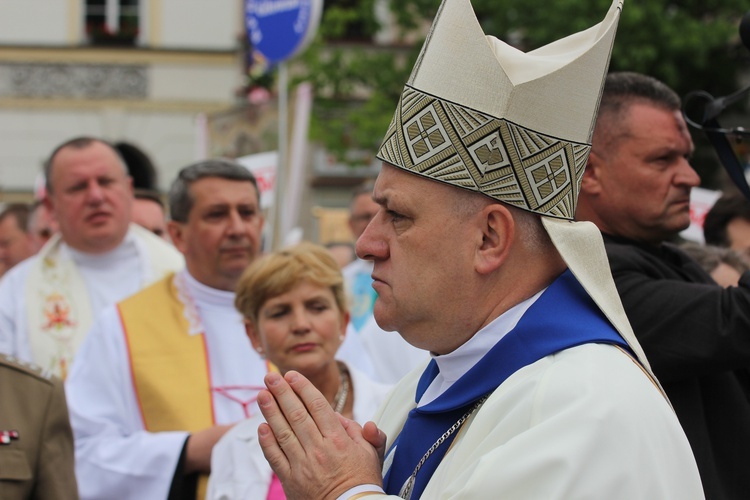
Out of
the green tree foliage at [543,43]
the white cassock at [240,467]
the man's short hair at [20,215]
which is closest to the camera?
the white cassock at [240,467]

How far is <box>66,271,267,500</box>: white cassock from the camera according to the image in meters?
3.97

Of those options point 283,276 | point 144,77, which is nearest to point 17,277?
point 283,276

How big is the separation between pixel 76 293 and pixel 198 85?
17.1 metres

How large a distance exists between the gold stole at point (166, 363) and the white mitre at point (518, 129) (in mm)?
2293

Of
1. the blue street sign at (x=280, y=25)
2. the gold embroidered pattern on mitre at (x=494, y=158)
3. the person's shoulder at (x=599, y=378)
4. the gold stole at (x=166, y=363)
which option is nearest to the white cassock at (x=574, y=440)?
the person's shoulder at (x=599, y=378)

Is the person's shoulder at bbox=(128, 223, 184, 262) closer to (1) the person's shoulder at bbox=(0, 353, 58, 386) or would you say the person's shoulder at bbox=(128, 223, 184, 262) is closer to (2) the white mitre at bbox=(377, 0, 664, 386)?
(1) the person's shoulder at bbox=(0, 353, 58, 386)

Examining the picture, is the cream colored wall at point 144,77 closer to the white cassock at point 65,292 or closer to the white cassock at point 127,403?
the white cassock at point 65,292

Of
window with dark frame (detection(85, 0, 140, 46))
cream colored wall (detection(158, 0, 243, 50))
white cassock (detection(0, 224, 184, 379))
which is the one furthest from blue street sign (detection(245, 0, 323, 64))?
window with dark frame (detection(85, 0, 140, 46))

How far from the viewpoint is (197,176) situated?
4.62 meters

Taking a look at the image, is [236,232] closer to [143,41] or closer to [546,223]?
[546,223]

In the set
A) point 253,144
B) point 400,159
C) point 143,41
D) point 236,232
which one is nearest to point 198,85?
point 143,41

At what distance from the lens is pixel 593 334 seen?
205 cm

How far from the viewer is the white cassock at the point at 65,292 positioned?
5.22 meters

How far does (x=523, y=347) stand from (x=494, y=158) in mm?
351
